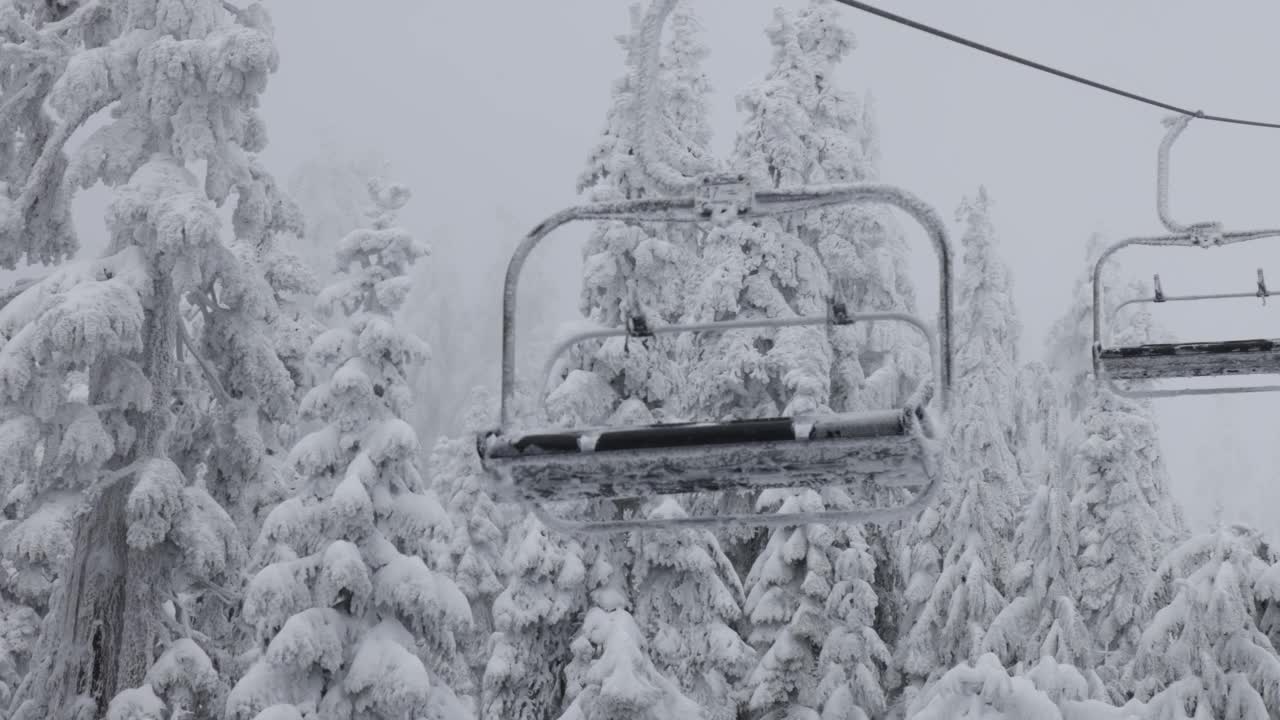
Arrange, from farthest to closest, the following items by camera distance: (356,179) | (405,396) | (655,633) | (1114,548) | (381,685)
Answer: (356,179) < (1114,548) < (655,633) < (405,396) < (381,685)

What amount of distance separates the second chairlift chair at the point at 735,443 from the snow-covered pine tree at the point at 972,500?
2106cm

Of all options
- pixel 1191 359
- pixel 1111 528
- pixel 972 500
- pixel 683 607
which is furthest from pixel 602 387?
pixel 1191 359

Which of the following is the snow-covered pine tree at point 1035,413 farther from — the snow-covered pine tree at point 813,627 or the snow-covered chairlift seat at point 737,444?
the snow-covered chairlift seat at point 737,444

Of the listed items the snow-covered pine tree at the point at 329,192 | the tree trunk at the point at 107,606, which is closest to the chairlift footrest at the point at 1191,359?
the tree trunk at the point at 107,606

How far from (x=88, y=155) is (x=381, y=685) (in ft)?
23.1

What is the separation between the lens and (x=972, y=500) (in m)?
29.7

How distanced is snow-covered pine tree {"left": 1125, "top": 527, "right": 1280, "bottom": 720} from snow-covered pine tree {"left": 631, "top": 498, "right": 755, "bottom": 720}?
238 inches

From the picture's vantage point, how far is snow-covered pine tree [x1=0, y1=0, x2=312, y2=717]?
1694 cm

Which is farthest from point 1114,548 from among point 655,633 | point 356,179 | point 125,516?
point 356,179

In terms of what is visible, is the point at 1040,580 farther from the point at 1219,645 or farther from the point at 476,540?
the point at 476,540

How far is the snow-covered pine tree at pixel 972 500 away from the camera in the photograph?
28266 mm

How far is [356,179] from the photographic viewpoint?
304 feet

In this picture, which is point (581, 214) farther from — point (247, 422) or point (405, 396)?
point (247, 422)

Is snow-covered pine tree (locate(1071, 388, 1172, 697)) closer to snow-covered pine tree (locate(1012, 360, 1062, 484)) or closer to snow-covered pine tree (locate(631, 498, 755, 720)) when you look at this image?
snow-covered pine tree (locate(1012, 360, 1062, 484))
